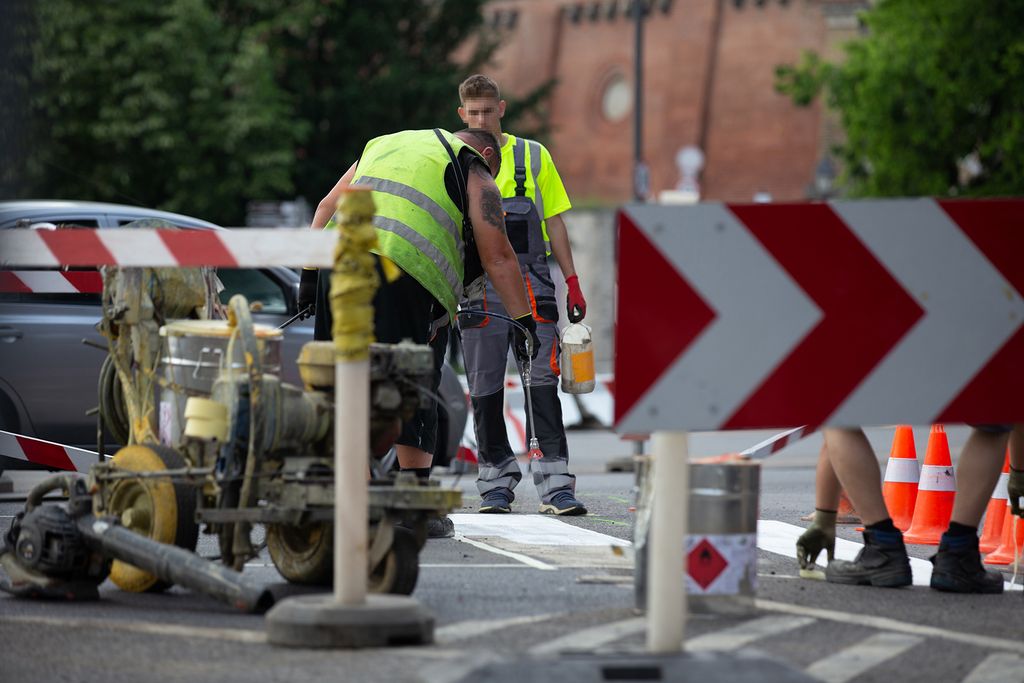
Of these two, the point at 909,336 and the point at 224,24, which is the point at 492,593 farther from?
the point at 224,24

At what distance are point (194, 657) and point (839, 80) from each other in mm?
40231

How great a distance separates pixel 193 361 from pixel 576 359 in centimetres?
324

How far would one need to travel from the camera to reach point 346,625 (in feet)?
18.6

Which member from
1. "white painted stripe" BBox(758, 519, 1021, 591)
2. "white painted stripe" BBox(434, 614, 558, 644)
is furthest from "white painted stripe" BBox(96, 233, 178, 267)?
"white painted stripe" BBox(758, 519, 1021, 591)

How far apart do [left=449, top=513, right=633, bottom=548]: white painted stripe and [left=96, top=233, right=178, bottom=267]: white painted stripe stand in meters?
2.65

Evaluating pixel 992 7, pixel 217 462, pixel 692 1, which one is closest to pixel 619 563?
pixel 217 462

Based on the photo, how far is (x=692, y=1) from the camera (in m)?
64.2

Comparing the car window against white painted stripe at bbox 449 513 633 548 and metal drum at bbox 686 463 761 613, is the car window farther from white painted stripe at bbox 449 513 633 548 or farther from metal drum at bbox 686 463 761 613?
metal drum at bbox 686 463 761 613

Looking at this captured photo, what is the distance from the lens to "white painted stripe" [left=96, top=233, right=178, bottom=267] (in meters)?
6.40

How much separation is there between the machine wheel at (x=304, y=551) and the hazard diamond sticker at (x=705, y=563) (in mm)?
1236

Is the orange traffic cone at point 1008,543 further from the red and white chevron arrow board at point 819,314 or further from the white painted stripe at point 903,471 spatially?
the red and white chevron arrow board at point 819,314

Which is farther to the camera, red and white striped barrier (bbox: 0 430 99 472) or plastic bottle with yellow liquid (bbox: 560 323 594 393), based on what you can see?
plastic bottle with yellow liquid (bbox: 560 323 594 393)

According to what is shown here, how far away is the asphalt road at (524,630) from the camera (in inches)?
216

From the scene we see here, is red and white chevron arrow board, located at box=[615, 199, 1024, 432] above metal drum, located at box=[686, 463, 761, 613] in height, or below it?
above
